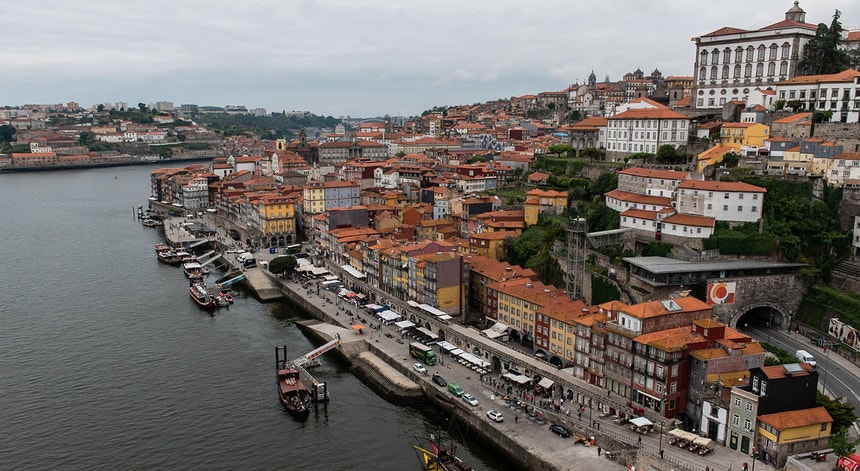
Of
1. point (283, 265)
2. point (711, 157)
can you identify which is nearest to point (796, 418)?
point (711, 157)

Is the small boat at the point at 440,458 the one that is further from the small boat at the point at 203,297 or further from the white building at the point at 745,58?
the white building at the point at 745,58

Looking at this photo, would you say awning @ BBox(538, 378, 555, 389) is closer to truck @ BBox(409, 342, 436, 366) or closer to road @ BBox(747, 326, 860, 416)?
truck @ BBox(409, 342, 436, 366)

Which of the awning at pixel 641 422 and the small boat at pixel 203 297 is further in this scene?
the small boat at pixel 203 297

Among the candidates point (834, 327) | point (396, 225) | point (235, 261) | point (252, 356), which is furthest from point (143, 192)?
point (834, 327)

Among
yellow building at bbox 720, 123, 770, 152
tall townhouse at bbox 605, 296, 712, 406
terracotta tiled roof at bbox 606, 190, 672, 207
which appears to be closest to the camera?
tall townhouse at bbox 605, 296, 712, 406

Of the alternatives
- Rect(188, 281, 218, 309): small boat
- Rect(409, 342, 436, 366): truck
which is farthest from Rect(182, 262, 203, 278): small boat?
Rect(409, 342, 436, 366): truck

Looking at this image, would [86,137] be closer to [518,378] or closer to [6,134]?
[6,134]

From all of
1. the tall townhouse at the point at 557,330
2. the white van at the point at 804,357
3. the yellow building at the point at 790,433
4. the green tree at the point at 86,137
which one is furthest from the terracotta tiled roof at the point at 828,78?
the green tree at the point at 86,137

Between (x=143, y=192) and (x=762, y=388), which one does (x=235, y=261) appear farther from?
(x=143, y=192)
